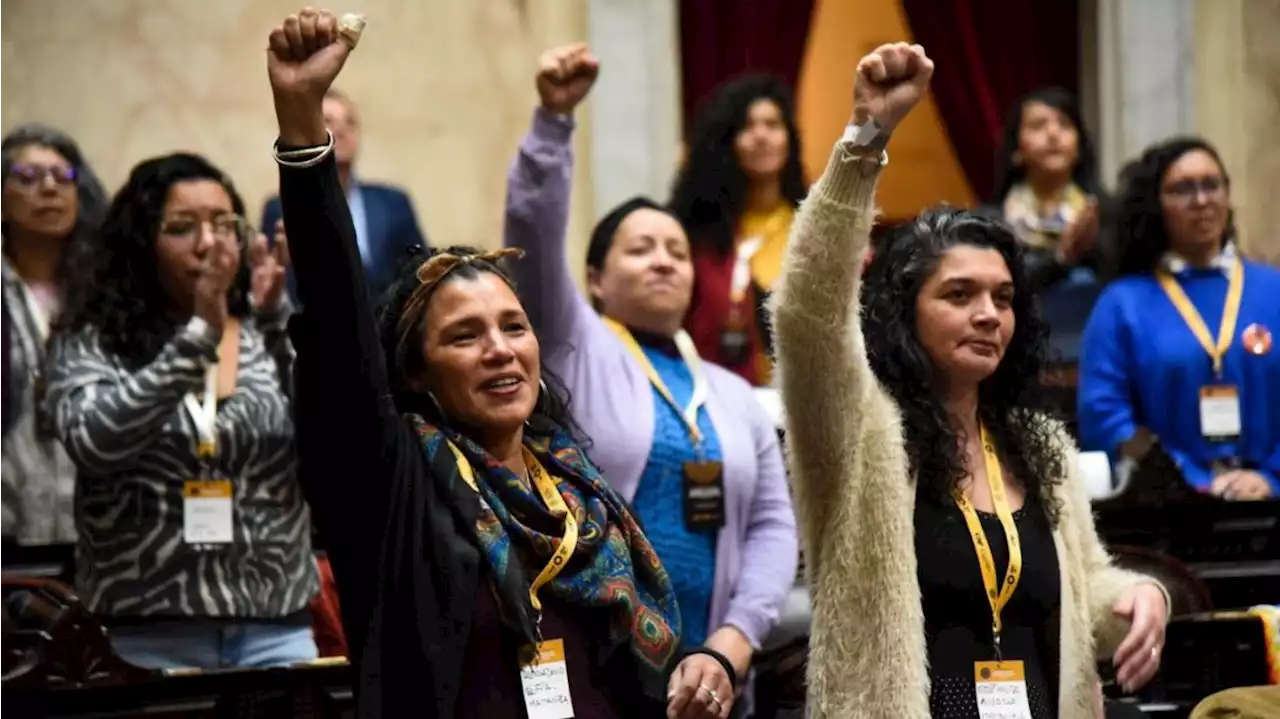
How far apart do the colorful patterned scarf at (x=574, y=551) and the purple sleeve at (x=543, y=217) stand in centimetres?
68

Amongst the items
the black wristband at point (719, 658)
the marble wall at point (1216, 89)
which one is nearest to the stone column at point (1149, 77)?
the marble wall at point (1216, 89)

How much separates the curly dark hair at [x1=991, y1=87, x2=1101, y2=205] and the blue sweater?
0.95m

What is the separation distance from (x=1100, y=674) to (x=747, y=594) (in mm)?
661

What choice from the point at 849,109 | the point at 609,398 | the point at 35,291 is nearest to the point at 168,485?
the point at 609,398

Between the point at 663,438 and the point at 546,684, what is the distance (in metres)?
0.99

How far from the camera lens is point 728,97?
16.1 ft

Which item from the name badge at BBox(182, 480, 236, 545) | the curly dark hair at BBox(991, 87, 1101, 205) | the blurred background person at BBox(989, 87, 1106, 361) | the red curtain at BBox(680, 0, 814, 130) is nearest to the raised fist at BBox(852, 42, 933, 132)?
the name badge at BBox(182, 480, 236, 545)

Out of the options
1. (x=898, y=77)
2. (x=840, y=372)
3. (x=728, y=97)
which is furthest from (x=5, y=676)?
(x=728, y=97)

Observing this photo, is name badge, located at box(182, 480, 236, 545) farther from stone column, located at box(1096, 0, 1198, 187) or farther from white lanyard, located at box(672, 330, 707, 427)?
stone column, located at box(1096, 0, 1198, 187)

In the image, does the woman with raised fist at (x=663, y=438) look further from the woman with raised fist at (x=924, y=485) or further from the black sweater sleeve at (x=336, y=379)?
the black sweater sleeve at (x=336, y=379)

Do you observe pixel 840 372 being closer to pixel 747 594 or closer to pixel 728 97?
pixel 747 594

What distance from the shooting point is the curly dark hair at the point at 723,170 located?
4.75 meters

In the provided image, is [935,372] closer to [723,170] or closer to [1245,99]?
[723,170]

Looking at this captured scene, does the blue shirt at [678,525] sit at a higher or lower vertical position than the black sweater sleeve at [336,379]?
lower
